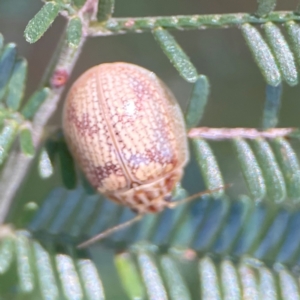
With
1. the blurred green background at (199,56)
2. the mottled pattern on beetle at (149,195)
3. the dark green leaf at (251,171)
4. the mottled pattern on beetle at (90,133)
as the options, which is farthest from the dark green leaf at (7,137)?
the blurred green background at (199,56)

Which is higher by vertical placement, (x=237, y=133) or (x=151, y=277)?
(x=237, y=133)

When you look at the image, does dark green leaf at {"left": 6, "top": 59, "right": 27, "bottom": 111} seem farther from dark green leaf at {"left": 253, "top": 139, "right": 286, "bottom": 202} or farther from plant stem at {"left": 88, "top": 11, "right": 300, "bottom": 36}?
dark green leaf at {"left": 253, "top": 139, "right": 286, "bottom": 202}

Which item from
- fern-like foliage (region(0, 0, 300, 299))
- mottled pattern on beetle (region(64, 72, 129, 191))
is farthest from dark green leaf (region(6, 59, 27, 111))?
mottled pattern on beetle (region(64, 72, 129, 191))

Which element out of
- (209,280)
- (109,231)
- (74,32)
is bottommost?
(209,280)

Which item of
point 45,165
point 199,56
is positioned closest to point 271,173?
point 45,165

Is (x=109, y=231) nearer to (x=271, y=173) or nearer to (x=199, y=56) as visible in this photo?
(x=271, y=173)

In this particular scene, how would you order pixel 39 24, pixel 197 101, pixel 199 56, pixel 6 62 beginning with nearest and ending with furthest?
pixel 39 24 → pixel 6 62 → pixel 197 101 → pixel 199 56
